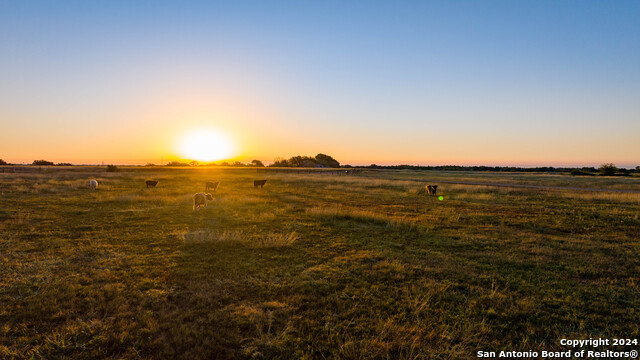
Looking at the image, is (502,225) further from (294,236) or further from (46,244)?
(46,244)

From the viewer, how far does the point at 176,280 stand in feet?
22.3

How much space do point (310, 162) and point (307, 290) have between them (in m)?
149

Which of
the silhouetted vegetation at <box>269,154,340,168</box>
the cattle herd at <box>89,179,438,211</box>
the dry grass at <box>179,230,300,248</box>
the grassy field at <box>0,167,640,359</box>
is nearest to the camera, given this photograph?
the grassy field at <box>0,167,640,359</box>

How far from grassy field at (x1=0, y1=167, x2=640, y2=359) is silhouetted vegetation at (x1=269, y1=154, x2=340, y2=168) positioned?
13984 cm

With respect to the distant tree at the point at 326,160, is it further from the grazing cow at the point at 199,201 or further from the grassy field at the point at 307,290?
the grassy field at the point at 307,290

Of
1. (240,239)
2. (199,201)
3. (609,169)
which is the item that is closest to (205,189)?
(199,201)

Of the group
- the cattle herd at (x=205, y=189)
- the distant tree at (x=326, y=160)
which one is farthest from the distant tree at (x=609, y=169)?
the distant tree at (x=326, y=160)

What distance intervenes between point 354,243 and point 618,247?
30.7 feet

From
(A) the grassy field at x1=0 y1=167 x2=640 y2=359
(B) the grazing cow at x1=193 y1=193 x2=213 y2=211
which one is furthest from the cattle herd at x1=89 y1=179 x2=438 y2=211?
(A) the grassy field at x1=0 y1=167 x2=640 y2=359

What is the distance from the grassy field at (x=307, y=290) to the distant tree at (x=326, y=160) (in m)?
156

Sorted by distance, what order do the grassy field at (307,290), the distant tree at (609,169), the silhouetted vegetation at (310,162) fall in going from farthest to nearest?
the silhouetted vegetation at (310,162)
the distant tree at (609,169)
the grassy field at (307,290)

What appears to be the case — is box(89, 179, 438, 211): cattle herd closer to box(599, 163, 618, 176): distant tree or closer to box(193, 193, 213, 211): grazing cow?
box(193, 193, 213, 211): grazing cow

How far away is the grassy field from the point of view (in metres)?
4.49

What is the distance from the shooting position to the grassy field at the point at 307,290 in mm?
4488
